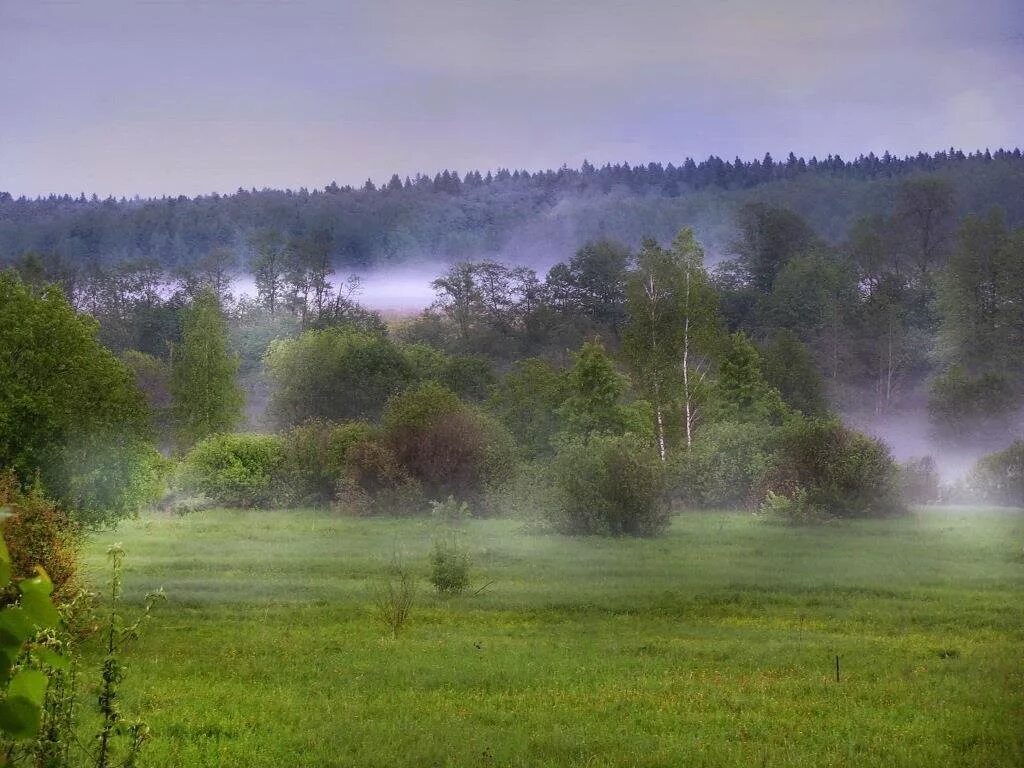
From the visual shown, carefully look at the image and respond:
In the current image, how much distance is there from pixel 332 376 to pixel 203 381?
7.23ft

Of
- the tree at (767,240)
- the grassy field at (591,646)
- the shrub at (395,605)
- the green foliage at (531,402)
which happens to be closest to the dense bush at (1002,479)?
the grassy field at (591,646)

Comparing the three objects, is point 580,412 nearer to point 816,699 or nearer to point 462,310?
point 462,310

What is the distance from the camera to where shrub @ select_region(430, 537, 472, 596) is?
36.5ft

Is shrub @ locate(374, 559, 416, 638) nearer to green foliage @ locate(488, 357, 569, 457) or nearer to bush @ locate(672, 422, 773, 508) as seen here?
green foliage @ locate(488, 357, 569, 457)

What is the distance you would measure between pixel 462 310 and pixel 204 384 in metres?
6.19

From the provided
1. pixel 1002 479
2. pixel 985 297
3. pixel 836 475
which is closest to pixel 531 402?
pixel 836 475

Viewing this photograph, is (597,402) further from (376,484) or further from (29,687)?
(29,687)

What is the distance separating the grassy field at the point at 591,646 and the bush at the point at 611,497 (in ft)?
1.47

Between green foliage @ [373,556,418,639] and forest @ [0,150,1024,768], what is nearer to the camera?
forest @ [0,150,1024,768]

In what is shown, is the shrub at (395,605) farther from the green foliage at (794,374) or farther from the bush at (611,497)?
the green foliage at (794,374)

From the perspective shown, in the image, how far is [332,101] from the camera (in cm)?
1933

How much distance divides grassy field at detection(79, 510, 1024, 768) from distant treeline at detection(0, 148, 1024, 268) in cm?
773

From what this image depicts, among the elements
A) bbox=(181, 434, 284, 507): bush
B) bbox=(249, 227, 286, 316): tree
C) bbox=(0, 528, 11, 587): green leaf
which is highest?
bbox=(249, 227, 286, 316): tree

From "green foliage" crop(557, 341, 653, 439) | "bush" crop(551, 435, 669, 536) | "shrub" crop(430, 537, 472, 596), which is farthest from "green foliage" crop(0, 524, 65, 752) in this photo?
"green foliage" crop(557, 341, 653, 439)
